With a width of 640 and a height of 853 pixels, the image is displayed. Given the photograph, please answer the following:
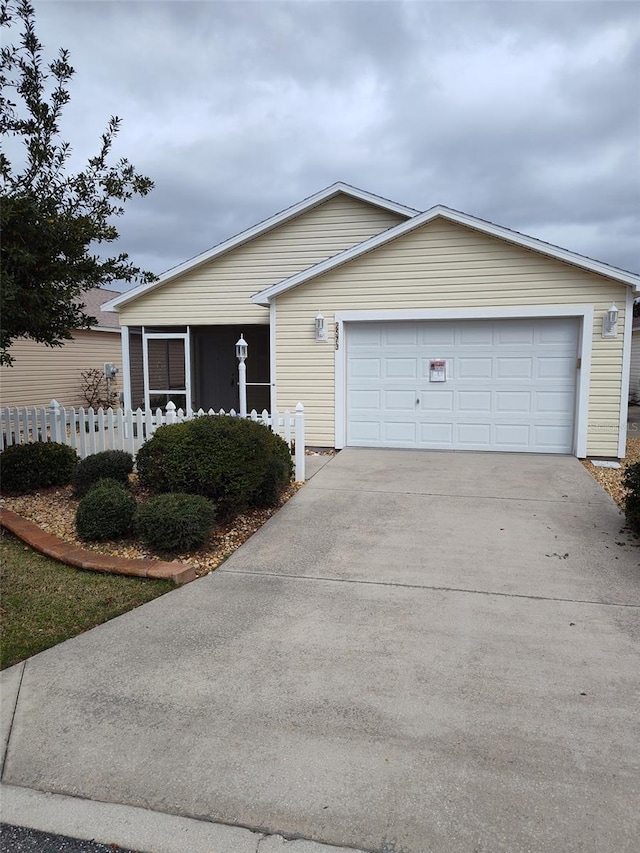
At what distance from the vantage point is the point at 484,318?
9836mm

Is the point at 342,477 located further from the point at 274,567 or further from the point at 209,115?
the point at 209,115

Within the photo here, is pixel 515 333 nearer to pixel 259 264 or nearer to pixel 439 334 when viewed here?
pixel 439 334

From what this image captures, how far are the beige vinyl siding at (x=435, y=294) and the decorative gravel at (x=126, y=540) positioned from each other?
3.34 metres

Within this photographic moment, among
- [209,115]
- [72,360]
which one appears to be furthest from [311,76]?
[72,360]

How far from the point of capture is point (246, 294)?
12852 mm

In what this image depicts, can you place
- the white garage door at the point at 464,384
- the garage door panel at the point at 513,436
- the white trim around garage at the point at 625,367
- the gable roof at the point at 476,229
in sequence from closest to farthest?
the gable roof at the point at 476,229 → the white trim around garage at the point at 625,367 → the white garage door at the point at 464,384 → the garage door panel at the point at 513,436

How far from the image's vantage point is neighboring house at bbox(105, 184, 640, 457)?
31.2 feet

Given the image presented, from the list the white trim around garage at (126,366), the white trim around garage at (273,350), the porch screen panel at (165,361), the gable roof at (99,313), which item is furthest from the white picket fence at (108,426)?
the gable roof at (99,313)

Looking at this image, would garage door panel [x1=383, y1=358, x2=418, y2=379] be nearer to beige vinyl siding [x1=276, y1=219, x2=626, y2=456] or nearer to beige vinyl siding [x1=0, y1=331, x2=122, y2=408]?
beige vinyl siding [x1=276, y1=219, x2=626, y2=456]

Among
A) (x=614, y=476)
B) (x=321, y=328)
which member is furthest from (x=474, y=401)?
(x=321, y=328)

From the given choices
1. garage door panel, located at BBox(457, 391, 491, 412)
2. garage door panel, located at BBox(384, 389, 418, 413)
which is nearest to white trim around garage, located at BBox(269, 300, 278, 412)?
garage door panel, located at BBox(384, 389, 418, 413)

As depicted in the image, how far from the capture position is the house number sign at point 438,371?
33.4ft

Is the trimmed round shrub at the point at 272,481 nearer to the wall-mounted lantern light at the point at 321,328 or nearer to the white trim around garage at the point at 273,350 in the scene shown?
the white trim around garage at the point at 273,350

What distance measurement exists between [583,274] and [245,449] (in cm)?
672
